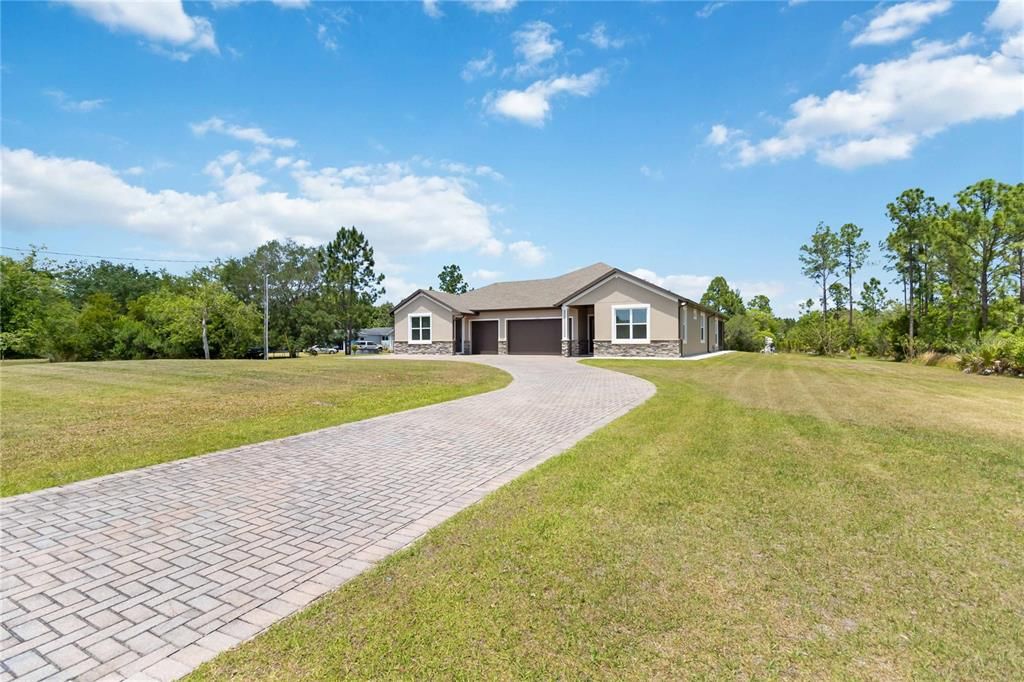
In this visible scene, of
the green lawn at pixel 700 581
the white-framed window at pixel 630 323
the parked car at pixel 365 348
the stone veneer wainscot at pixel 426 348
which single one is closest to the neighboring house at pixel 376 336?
the parked car at pixel 365 348

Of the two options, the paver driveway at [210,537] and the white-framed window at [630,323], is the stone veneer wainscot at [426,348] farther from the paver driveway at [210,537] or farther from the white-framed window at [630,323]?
the paver driveway at [210,537]

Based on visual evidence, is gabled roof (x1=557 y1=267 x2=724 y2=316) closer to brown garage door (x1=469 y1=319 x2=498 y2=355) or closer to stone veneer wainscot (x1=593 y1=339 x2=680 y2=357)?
stone veneer wainscot (x1=593 y1=339 x2=680 y2=357)

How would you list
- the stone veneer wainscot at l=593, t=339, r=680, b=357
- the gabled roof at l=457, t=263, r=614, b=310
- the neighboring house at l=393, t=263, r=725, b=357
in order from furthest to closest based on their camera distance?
1. the gabled roof at l=457, t=263, r=614, b=310
2. the neighboring house at l=393, t=263, r=725, b=357
3. the stone veneer wainscot at l=593, t=339, r=680, b=357

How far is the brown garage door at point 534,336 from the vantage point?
27844mm

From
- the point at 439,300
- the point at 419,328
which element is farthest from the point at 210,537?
the point at 419,328

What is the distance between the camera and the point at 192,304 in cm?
3641

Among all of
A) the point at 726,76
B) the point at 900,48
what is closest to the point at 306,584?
the point at 726,76

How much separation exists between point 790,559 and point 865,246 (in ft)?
166

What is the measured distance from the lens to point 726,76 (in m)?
13.9

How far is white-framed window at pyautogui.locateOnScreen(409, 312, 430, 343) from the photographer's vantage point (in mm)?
30203

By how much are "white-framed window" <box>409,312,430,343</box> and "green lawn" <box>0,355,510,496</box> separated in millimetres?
13983

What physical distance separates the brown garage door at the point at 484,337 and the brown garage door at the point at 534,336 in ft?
A: 4.08

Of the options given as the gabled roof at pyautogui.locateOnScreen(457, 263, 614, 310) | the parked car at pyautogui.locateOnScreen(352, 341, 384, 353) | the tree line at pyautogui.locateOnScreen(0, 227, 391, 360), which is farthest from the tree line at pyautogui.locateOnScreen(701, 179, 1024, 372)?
the parked car at pyautogui.locateOnScreen(352, 341, 384, 353)

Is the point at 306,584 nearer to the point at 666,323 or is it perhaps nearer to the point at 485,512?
the point at 485,512
